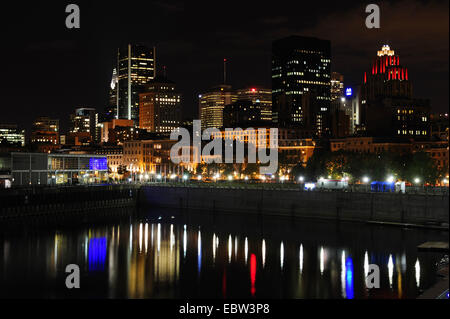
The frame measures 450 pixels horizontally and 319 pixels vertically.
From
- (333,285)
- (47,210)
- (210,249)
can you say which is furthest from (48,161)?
(333,285)

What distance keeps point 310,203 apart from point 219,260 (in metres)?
27.3

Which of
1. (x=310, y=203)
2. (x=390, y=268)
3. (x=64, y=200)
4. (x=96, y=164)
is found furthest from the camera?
(x=96, y=164)

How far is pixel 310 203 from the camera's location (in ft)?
256

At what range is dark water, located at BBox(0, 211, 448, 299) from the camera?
43.0 meters

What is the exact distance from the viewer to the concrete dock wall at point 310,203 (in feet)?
214

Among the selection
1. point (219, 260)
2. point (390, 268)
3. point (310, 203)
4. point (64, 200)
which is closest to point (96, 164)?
point (64, 200)

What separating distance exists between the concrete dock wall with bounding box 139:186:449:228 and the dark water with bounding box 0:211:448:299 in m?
2.74

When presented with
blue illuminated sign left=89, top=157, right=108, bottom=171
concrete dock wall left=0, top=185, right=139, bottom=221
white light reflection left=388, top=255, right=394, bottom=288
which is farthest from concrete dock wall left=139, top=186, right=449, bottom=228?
blue illuminated sign left=89, top=157, right=108, bottom=171

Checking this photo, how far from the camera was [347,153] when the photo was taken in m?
128

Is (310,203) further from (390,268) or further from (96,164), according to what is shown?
(96,164)

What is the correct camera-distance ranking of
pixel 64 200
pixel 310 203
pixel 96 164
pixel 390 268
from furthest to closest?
pixel 96 164, pixel 64 200, pixel 310 203, pixel 390 268

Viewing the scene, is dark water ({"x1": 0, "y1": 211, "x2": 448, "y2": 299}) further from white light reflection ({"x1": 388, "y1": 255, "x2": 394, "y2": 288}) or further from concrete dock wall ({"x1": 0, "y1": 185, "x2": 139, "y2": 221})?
concrete dock wall ({"x1": 0, "y1": 185, "x2": 139, "y2": 221})
